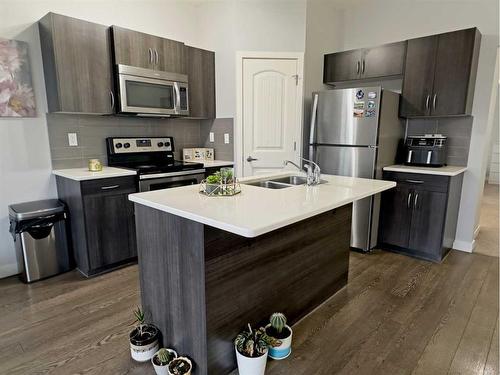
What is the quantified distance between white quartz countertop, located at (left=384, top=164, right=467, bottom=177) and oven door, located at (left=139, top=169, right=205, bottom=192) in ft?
6.54

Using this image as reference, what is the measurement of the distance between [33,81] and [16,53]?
0.77ft

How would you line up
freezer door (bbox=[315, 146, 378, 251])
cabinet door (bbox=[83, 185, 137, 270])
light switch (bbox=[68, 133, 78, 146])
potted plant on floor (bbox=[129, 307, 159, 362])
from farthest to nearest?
freezer door (bbox=[315, 146, 378, 251])
light switch (bbox=[68, 133, 78, 146])
cabinet door (bbox=[83, 185, 137, 270])
potted plant on floor (bbox=[129, 307, 159, 362])

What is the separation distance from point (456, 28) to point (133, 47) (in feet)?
10.8

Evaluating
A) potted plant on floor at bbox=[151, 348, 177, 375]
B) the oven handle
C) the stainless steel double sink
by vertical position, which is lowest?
potted plant on floor at bbox=[151, 348, 177, 375]

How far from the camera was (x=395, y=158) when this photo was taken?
351 centimetres

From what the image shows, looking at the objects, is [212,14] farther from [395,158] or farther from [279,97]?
[395,158]

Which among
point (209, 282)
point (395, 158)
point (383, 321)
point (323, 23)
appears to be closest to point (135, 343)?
point (209, 282)

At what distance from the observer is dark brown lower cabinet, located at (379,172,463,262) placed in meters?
3.02

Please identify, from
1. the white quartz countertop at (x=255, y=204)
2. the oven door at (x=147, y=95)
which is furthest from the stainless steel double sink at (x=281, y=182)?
the oven door at (x=147, y=95)

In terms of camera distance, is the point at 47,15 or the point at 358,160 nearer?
the point at 47,15

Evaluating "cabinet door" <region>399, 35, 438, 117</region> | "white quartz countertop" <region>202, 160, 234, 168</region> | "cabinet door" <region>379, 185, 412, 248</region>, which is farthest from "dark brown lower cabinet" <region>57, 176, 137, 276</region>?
"cabinet door" <region>399, 35, 438, 117</region>

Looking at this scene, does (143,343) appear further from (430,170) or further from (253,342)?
(430,170)

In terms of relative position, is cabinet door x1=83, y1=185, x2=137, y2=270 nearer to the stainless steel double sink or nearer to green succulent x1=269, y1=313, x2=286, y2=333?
the stainless steel double sink

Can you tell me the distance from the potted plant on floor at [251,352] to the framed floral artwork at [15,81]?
102 inches
